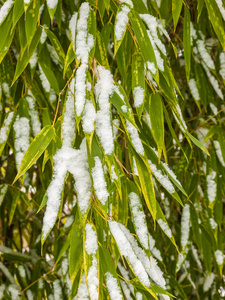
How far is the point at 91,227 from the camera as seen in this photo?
602 mm

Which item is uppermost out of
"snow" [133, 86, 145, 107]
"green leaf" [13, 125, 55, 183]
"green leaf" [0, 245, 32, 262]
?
"snow" [133, 86, 145, 107]

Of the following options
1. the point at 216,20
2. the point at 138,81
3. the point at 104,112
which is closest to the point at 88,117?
the point at 104,112

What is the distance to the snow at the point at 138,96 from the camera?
0.66 m

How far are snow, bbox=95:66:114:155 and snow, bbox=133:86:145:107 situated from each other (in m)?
0.05

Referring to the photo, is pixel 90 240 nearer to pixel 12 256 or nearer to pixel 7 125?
pixel 7 125

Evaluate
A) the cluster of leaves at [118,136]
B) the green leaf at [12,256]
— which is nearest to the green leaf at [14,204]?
the cluster of leaves at [118,136]

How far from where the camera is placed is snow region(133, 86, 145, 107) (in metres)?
0.66

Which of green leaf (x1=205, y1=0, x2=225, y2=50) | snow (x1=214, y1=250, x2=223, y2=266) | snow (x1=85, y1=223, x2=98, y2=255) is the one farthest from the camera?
snow (x1=214, y1=250, x2=223, y2=266)

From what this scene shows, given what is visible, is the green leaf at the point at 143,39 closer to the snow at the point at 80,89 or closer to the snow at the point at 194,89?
the snow at the point at 80,89

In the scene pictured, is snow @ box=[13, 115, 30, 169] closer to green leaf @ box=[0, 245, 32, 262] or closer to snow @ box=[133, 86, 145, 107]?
snow @ box=[133, 86, 145, 107]

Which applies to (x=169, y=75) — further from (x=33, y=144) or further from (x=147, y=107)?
(x=33, y=144)

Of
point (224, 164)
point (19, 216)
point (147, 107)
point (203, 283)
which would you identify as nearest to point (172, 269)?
point (203, 283)

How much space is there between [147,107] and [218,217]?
1.56 ft

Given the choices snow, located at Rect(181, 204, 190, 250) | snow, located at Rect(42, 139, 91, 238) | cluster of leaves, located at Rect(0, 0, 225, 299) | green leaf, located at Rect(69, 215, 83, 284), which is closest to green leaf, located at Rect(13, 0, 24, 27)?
cluster of leaves, located at Rect(0, 0, 225, 299)
